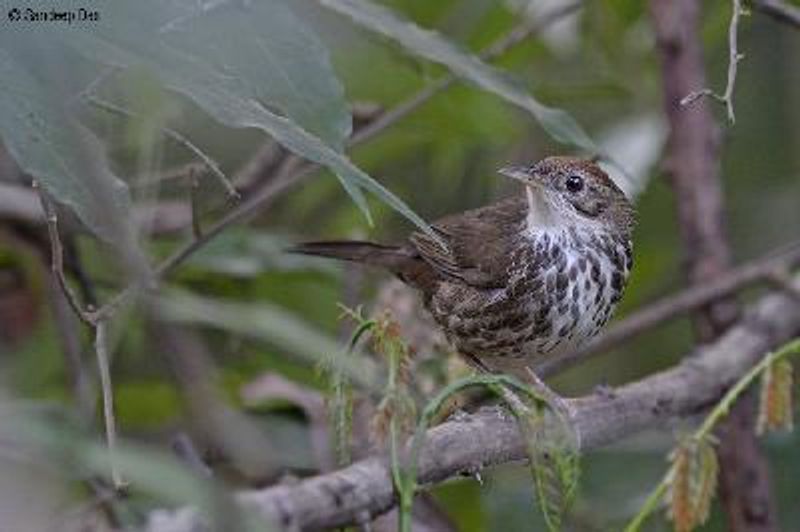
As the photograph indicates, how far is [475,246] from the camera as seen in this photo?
4465 millimetres

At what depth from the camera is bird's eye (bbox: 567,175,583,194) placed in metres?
4.63

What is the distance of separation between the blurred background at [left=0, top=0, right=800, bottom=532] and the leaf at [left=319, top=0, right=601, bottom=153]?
359 mm

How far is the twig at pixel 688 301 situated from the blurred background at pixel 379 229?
0.38 feet

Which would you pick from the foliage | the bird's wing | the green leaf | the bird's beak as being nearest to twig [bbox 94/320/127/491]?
the green leaf

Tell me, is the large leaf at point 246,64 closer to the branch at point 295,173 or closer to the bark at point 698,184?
the branch at point 295,173

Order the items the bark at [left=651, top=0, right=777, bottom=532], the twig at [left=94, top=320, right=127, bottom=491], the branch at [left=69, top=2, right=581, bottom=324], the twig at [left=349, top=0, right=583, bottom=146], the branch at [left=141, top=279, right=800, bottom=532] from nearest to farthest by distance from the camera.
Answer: the branch at [left=141, top=279, right=800, bottom=532], the twig at [left=94, top=320, right=127, bottom=491], the branch at [left=69, top=2, right=581, bottom=324], the twig at [left=349, top=0, right=583, bottom=146], the bark at [left=651, top=0, right=777, bottom=532]

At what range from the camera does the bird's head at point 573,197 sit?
462cm

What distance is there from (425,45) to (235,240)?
148 centimetres

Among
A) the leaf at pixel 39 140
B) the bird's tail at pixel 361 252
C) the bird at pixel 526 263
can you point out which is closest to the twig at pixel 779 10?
the bird at pixel 526 263

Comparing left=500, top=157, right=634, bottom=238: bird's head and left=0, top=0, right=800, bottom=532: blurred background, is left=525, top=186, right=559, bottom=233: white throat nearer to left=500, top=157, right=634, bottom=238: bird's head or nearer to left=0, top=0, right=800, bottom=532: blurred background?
left=500, top=157, right=634, bottom=238: bird's head

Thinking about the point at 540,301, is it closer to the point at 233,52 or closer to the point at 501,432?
the point at 501,432

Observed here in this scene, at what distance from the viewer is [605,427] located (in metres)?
→ 3.35

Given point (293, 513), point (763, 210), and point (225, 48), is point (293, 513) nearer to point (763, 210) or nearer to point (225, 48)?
point (225, 48)

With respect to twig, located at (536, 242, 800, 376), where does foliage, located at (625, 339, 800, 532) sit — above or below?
below
